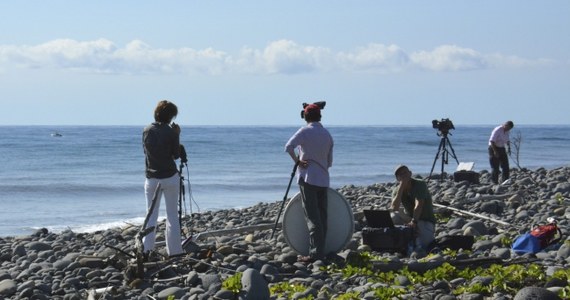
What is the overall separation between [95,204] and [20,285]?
51.6 ft

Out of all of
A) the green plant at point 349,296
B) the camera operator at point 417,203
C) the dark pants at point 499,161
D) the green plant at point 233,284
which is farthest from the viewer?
the dark pants at point 499,161

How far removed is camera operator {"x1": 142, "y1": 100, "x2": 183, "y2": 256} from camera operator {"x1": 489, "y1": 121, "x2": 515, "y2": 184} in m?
10.5

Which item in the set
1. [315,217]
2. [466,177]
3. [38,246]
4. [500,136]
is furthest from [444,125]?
[315,217]

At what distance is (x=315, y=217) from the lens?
31.3ft

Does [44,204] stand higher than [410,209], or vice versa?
[410,209]

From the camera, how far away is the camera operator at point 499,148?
18828 mm

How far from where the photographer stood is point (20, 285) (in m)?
8.93

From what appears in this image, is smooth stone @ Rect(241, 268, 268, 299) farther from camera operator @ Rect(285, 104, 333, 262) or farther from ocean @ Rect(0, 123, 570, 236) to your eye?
ocean @ Rect(0, 123, 570, 236)

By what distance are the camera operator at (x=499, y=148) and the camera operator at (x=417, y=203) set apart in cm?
881

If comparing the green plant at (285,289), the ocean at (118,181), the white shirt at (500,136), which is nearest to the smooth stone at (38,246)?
the ocean at (118,181)

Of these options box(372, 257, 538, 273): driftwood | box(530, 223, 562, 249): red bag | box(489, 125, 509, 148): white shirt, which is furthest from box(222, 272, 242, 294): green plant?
box(489, 125, 509, 148): white shirt

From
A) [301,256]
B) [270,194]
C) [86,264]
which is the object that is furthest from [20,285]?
[270,194]

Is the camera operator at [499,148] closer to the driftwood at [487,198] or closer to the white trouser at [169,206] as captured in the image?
the driftwood at [487,198]

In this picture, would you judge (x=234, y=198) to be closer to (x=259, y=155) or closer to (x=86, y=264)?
(x=86, y=264)
